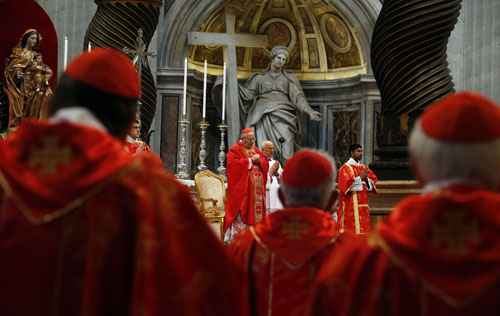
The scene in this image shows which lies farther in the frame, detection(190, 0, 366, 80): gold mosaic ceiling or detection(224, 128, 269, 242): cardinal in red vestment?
detection(190, 0, 366, 80): gold mosaic ceiling

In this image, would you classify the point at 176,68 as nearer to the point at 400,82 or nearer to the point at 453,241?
the point at 400,82

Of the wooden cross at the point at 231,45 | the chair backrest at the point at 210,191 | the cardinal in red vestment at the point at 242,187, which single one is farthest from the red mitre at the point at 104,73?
the wooden cross at the point at 231,45

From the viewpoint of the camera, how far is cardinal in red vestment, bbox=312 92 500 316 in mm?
2291

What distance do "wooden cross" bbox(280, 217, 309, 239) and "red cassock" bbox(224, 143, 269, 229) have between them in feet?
27.3

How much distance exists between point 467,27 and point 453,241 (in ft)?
42.6

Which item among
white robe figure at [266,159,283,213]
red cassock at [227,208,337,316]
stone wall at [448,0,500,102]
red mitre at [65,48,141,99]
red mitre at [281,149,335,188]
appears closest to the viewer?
red mitre at [65,48,141,99]

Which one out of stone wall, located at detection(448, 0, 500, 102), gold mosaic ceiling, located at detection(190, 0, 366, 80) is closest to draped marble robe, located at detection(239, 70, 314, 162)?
gold mosaic ceiling, located at detection(190, 0, 366, 80)

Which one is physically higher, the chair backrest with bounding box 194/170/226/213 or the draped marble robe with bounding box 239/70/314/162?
the draped marble robe with bounding box 239/70/314/162

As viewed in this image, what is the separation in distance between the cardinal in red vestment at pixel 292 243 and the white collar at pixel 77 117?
94cm

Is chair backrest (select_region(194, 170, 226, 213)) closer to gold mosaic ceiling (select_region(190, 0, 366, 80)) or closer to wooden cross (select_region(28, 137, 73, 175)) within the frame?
gold mosaic ceiling (select_region(190, 0, 366, 80))

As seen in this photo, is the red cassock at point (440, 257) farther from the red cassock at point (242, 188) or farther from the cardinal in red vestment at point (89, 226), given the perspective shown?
the red cassock at point (242, 188)

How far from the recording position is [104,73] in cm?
270

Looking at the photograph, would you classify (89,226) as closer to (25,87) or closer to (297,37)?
(25,87)

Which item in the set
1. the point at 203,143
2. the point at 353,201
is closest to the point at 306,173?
the point at 353,201
